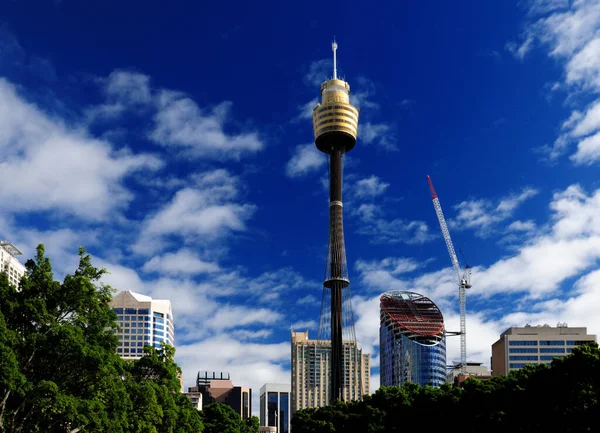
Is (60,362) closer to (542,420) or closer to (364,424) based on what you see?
(542,420)

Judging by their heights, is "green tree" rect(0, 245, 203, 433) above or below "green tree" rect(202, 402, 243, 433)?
above

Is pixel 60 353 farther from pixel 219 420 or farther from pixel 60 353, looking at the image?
pixel 219 420

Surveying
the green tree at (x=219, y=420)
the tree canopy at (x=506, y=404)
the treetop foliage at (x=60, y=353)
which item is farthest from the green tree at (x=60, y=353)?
the green tree at (x=219, y=420)

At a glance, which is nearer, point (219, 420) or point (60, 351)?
point (60, 351)

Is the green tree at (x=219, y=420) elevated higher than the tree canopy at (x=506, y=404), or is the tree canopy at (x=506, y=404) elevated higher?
the tree canopy at (x=506, y=404)

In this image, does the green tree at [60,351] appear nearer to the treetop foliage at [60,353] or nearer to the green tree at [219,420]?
the treetop foliage at [60,353]

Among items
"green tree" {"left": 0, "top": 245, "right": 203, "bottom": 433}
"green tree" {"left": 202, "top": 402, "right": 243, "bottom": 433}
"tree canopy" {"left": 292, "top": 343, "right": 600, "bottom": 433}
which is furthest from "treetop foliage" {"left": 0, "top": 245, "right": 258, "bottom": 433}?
"green tree" {"left": 202, "top": 402, "right": 243, "bottom": 433}

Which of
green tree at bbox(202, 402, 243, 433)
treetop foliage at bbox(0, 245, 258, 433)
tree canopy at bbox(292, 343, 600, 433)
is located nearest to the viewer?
treetop foliage at bbox(0, 245, 258, 433)

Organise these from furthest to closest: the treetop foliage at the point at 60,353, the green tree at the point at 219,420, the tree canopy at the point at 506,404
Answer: the green tree at the point at 219,420
the tree canopy at the point at 506,404
the treetop foliage at the point at 60,353

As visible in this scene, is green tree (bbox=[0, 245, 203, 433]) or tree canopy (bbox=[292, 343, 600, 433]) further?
tree canopy (bbox=[292, 343, 600, 433])

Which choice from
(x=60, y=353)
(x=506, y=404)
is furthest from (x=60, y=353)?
(x=506, y=404)

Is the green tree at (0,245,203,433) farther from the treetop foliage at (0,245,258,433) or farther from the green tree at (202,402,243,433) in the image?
the green tree at (202,402,243,433)

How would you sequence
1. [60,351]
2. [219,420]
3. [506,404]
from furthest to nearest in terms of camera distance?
1. [219,420]
2. [506,404]
3. [60,351]

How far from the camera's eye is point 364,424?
12681cm
